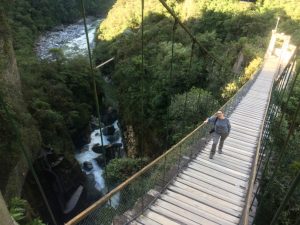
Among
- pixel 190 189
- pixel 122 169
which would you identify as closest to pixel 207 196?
pixel 190 189

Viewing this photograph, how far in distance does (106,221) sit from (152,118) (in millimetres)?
13096

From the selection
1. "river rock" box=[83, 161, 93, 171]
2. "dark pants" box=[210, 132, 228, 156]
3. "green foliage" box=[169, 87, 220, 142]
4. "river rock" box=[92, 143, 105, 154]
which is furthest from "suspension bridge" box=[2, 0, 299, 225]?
"river rock" box=[92, 143, 105, 154]

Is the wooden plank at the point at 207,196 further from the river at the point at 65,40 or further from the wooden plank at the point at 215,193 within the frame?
the river at the point at 65,40

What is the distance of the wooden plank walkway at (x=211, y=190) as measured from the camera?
191 inches

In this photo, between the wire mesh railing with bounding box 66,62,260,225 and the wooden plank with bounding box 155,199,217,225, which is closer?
the wire mesh railing with bounding box 66,62,260,225

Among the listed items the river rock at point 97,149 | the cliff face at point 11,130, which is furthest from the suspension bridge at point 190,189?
the river rock at point 97,149

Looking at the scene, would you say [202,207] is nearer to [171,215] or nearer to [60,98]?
[171,215]

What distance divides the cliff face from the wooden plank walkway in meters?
5.15

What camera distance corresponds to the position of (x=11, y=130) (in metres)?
10.0

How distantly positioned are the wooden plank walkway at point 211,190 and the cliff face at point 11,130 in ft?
16.9

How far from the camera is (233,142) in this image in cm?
765

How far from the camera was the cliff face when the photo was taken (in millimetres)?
9906

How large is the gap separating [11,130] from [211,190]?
280 inches

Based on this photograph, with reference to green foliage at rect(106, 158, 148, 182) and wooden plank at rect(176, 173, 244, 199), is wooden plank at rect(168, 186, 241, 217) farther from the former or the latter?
green foliage at rect(106, 158, 148, 182)
